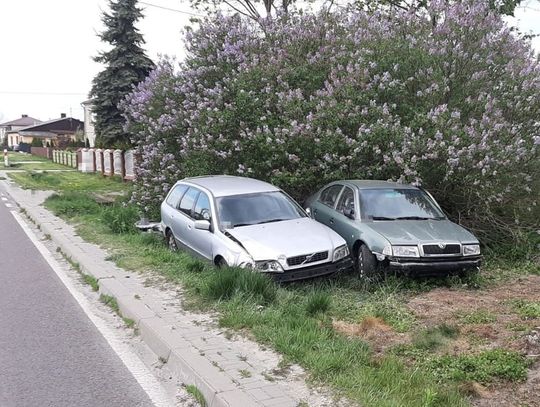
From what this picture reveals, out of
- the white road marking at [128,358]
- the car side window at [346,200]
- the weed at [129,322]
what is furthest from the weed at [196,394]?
Result: the car side window at [346,200]

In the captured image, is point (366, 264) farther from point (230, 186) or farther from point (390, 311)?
point (230, 186)

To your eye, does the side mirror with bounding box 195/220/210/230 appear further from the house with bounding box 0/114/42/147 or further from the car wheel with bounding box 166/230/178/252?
the house with bounding box 0/114/42/147

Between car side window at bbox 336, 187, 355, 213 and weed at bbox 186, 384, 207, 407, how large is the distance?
489 centimetres

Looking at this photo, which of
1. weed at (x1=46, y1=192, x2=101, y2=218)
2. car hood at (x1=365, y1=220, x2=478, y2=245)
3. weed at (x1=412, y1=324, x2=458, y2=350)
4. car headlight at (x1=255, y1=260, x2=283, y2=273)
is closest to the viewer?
weed at (x1=412, y1=324, x2=458, y2=350)

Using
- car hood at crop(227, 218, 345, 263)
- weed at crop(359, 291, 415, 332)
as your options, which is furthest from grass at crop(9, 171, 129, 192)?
weed at crop(359, 291, 415, 332)

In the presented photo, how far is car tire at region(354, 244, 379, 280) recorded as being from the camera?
25.3ft

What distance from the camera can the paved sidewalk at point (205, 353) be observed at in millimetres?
4102

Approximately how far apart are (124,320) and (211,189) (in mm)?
3129

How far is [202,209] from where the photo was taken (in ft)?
28.6

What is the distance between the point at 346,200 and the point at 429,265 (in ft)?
6.85

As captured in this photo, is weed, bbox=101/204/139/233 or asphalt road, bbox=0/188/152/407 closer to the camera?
asphalt road, bbox=0/188/152/407

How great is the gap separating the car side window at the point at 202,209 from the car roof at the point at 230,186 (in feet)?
0.49

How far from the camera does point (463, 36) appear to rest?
36.8ft

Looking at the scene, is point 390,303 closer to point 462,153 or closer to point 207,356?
point 207,356
